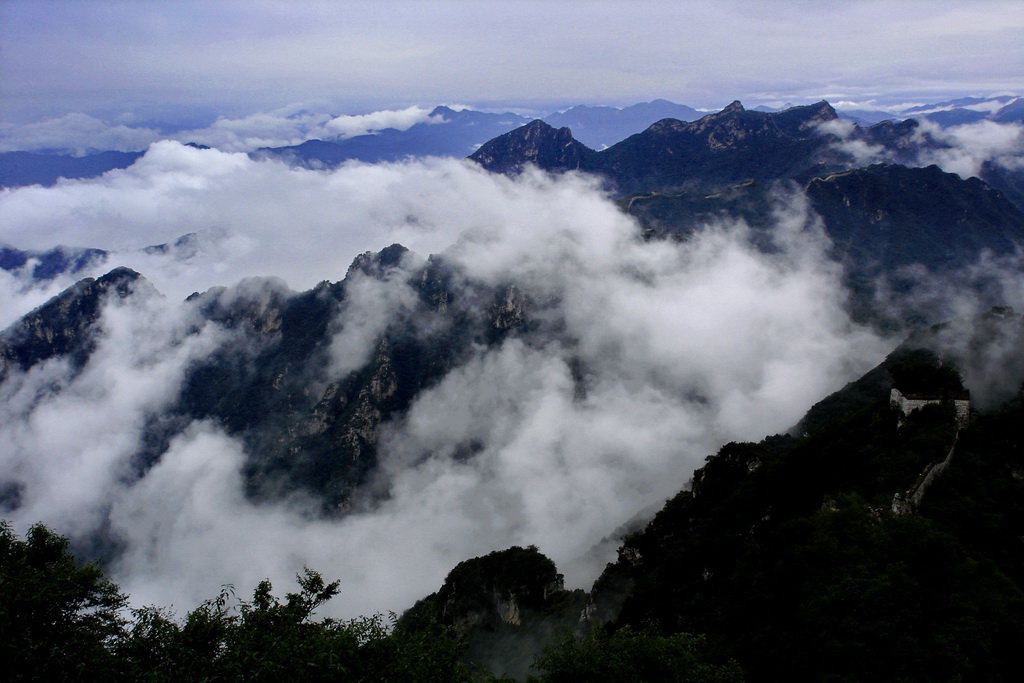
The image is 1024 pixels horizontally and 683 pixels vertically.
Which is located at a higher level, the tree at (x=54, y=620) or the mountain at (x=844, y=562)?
the tree at (x=54, y=620)

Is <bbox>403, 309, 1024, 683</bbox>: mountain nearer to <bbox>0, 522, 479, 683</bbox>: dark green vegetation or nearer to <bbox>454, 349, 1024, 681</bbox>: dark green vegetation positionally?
<bbox>454, 349, 1024, 681</bbox>: dark green vegetation

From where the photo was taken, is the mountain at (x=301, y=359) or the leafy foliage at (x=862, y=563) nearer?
the leafy foliage at (x=862, y=563)

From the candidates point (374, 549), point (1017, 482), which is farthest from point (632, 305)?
point (1017, 482)

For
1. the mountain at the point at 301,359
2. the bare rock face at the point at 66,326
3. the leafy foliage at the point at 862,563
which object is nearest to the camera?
the leafy foliage at the point at 862,563

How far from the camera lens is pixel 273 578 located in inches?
4471

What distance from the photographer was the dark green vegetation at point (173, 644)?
659 inches

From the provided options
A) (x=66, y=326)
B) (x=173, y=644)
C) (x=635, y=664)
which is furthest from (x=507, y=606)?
(x=66, y=326)

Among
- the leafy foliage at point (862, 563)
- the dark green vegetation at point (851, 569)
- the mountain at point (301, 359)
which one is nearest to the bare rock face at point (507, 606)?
the dark green vegetation at point (851, 569)

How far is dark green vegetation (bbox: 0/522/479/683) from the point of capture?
16734mm

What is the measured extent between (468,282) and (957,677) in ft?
539

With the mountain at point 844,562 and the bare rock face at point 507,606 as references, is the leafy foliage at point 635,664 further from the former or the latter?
the bare rock face at point 507,606

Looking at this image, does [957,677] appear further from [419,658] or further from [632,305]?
[632,305]

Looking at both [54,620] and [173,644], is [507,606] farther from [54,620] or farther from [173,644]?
[54,620]

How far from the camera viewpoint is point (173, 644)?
1955 cm
